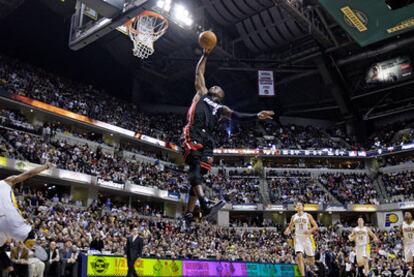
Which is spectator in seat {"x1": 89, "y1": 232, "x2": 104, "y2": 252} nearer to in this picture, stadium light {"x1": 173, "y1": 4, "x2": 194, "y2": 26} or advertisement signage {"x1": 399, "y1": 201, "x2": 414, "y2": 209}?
stadium light {"x1": 173, "y1": 4, "x2": 194, "y2": 26}

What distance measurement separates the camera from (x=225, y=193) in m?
38.0

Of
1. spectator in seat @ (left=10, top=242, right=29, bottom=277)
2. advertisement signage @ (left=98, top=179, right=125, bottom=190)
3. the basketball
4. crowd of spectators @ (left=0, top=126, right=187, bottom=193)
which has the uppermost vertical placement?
crowd of spectators @ (left=0, top=126, right=187, bottom=193)

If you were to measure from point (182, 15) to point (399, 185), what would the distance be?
2574 centimetres

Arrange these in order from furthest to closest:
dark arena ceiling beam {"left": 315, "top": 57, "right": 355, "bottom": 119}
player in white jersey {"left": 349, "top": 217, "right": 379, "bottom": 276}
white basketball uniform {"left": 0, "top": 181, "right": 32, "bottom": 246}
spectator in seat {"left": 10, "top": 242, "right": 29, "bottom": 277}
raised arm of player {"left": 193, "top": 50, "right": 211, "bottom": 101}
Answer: dark arena ceiling beam {"left": 315, "top": 57, "right": 355, "bottom": 119} < player in white jersey {"left": 349, "top": 217, "right": 379, "bottom": 276} < spectator in seat {"left": 10, "top": 242, "right": 29, "bottom": 277} < raised arm of player {"left": 193, "top": 50, "right": 211, "bottom": 101} < white basketball uniform {"left": 0, "top": 181, "right": 32, "bottom": 246}

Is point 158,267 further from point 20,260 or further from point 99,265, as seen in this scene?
point 20,260

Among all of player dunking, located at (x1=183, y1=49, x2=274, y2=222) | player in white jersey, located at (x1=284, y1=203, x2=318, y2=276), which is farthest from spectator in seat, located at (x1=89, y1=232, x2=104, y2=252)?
player dunking, located at (x1=183, y1=49, x2=274, y2=222)

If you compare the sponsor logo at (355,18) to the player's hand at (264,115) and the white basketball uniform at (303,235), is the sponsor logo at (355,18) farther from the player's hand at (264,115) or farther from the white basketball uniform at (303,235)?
the player's hand at (264,115)

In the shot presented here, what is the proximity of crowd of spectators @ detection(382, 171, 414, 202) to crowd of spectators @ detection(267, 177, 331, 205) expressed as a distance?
6.14m

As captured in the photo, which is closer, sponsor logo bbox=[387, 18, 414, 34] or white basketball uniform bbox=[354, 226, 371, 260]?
white basketball uniform bbox=[354, 226, 371, 260]

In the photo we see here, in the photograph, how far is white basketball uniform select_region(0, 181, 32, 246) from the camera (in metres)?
5.11

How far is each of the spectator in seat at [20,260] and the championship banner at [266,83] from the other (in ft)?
98.7

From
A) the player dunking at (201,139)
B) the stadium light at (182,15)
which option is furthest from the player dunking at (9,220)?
the stadium light at (182,15)

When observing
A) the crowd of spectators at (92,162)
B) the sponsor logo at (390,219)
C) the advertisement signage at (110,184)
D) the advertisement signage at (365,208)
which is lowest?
the sponsor logo at (390,219)

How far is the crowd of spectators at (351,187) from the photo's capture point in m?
39.2
